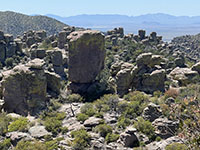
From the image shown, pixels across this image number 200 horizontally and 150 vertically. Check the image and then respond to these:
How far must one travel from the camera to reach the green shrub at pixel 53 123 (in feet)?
76.6

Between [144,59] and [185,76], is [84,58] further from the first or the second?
[185,76]

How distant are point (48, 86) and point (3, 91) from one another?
5.93 metres

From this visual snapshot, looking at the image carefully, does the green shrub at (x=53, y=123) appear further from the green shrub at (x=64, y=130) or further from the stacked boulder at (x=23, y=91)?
the stacked boulder at (x=23, y=91)

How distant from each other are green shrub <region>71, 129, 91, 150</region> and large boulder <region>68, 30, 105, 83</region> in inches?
691

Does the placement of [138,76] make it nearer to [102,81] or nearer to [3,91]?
[102,81]

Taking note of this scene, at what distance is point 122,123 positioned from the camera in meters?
23.6

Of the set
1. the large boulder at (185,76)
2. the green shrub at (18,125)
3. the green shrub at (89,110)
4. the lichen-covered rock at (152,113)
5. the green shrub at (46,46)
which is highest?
the green shrub at (46,46)

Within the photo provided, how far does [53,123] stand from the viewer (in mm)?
23938

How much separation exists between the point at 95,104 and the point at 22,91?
8787 mm

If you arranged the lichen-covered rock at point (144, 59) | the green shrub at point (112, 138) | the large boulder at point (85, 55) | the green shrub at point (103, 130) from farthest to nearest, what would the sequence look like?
the large boulder at point (85, 55), the lichen-covered rock at point (144, 59), the green shrub at point (103, 130), the green shrub at point (112, 138)

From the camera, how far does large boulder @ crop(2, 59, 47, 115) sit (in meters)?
28.8

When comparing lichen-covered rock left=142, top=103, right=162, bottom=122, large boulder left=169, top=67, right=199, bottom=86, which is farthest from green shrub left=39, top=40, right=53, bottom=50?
lichen-covered rock left=142, top=103, right=162, bottom=122

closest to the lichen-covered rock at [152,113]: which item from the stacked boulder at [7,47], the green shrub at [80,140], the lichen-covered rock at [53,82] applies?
the green shrub at [80,140]

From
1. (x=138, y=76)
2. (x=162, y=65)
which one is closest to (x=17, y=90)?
(x=138, y=76)
